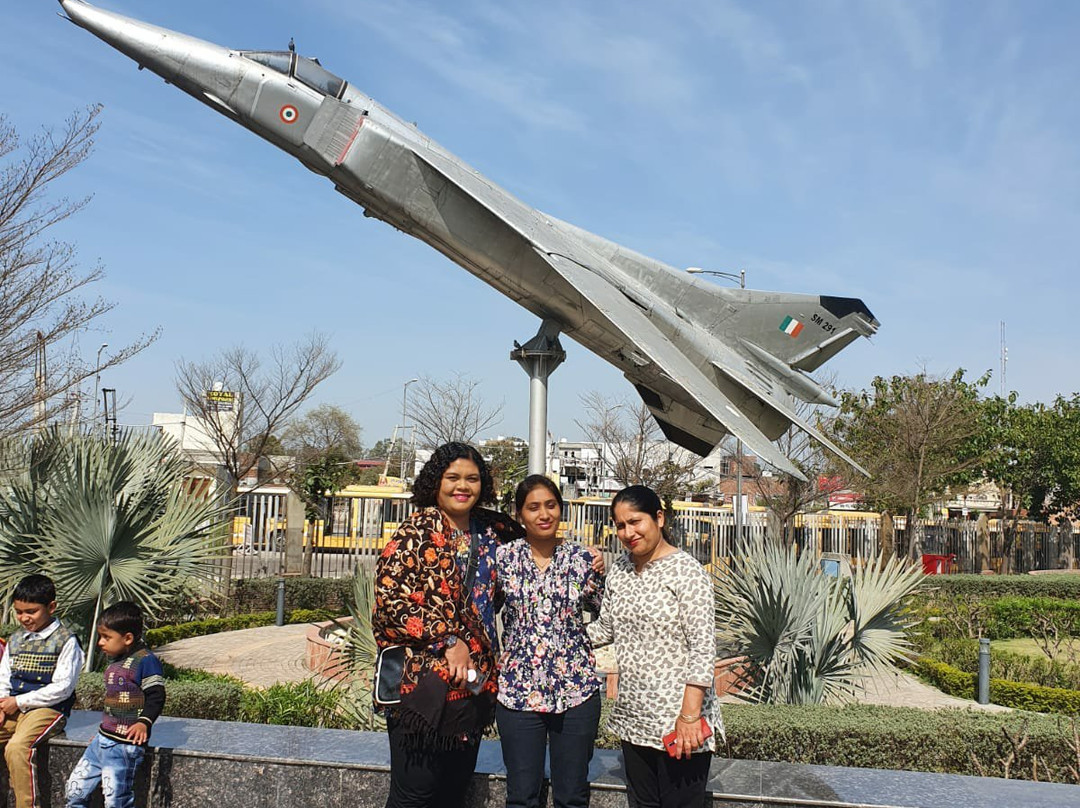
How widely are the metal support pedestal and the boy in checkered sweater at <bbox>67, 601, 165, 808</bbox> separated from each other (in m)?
5.30

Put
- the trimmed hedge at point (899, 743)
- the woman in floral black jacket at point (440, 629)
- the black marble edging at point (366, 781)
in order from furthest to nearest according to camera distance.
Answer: the trimmed hedge at point (899, 743) < the black marble edging at point (366, 781) < the woman in floral black jacket at point (440, 629)

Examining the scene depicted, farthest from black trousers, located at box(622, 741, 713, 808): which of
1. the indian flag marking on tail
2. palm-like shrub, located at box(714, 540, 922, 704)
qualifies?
the indian flag marking on tail

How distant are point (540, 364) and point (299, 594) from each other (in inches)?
358

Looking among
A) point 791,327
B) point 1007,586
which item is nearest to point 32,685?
point 791,327

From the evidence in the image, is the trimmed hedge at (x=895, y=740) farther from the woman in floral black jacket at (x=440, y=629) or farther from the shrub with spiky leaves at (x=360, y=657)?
the woman in floral black jacket at (x=440, y=629)

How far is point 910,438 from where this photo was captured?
27391 millimetres

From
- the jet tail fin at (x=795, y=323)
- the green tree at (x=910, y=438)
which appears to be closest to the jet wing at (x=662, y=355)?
the jet tail fin at (x=795, y=323)

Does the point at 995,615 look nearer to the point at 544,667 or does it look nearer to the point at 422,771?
the point at 544,667

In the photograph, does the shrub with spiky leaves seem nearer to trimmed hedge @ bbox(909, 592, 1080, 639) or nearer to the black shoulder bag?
the black shoulder bag

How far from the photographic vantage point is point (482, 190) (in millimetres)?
9047

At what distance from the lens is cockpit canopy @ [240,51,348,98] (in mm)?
9102

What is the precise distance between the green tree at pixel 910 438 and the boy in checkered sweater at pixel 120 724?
2487 cm

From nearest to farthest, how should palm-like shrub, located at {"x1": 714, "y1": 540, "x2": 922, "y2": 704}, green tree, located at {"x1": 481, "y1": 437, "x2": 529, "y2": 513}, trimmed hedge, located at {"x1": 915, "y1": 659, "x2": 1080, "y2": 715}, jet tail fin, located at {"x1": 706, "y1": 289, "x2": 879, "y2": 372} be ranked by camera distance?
palm-like shrub, located at {"x1": 714, "y1": 540, "x2": 922, "y2": 704} → trimmed hedge, located at {"x1": 915, "y1": 659, "x2": 1080, "y2": 715} → jet tail fin, located at {"x1": 706, "y1": 289, "x2": 879, "y2": 372} → green tree, located at {"x1": 481, "y1": 437, "x2": 529, "y2": 513}

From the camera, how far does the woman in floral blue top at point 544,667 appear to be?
3.23 meters
